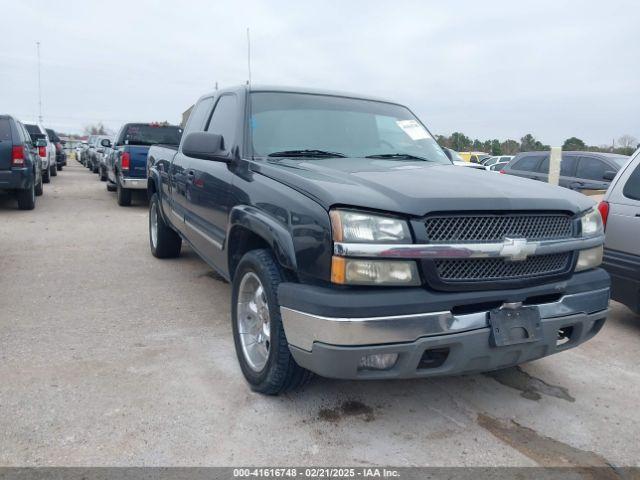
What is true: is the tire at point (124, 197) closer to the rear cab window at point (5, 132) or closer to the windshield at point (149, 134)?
the windshield at point (149, 134)

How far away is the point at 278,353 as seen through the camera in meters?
2.96

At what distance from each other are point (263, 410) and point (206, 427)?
340 millimetres

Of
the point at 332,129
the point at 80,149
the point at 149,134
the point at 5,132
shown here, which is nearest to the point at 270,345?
the point at 332,129

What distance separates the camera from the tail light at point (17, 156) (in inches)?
397

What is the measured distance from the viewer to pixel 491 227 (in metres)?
2.80

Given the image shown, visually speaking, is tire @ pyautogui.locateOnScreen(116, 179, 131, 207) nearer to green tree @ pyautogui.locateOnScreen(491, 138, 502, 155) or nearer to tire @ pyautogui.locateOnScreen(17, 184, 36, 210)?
tire @ pyautogui.locateOnScreen(17, 184, 36, 210)

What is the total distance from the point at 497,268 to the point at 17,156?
9.82 m

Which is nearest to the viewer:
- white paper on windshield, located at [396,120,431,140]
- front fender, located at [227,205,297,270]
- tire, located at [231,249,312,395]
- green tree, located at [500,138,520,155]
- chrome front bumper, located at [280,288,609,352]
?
chrome front bumper, located at [280,288,609,352]

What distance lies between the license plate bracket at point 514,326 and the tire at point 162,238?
470 centimetres

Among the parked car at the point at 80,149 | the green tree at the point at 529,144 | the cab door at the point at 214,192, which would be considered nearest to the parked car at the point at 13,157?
the cab door at the point at 214,192

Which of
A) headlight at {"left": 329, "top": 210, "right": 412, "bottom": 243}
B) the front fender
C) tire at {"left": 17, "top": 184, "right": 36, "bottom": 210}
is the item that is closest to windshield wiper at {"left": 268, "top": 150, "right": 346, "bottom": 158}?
the front fender

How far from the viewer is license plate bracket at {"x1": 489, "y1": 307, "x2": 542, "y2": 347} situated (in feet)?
8.90

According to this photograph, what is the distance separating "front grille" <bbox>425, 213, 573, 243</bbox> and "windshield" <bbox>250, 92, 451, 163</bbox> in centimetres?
132

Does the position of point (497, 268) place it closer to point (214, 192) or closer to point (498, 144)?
point (214, 192)
